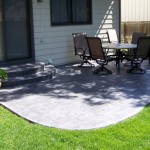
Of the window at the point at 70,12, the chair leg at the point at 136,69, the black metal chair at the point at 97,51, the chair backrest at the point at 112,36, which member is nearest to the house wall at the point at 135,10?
the chair backrest at the point at 112,36

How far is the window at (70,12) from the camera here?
1030 centimetres

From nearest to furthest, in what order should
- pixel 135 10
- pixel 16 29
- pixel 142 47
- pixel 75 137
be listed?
pixel 75 137
pixel 142 47
pixel 16 29
pixel 135 10

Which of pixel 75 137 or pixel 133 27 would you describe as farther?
pixel 133 27

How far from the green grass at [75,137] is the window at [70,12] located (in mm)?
5844

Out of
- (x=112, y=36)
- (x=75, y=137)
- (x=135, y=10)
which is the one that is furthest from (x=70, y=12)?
(x=135, y=10)

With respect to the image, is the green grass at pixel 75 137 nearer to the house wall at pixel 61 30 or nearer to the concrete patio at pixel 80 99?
the concrete patio at pixel 80 99

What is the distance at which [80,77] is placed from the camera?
8734mm

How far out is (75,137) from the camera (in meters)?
4.46

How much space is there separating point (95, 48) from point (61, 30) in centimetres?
189

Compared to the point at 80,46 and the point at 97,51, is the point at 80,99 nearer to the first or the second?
the point at 97,51

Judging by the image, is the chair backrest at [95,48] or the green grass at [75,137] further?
the chair backrest at [95,48]

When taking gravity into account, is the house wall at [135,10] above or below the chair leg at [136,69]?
above

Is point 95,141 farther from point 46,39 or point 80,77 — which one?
point 46,39

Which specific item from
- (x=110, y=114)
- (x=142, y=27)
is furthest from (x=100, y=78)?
(x=142, y=27)
